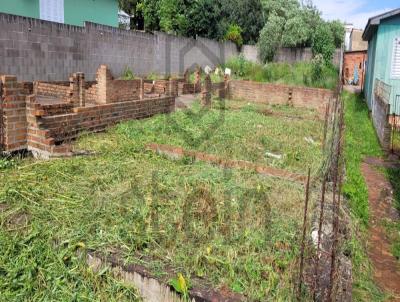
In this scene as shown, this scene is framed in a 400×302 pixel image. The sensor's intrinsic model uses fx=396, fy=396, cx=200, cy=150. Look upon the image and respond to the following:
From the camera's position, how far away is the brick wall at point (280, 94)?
559 inches

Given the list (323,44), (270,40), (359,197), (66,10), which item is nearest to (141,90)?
(359,197)

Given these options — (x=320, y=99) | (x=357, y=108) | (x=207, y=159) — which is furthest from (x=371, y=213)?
(x=357, y=108)

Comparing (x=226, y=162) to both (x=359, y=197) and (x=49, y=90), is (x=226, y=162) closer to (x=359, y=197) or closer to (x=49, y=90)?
(x=359, y=197)

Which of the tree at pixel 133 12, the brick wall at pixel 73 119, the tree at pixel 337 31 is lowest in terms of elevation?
the brick wall at pixel 73 119

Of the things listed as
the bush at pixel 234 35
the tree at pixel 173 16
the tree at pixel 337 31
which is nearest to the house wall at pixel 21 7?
the tree at pixel 173 16

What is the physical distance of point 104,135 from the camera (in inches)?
263

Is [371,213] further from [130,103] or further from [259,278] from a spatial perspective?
[130,103]

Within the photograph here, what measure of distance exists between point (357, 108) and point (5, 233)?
14.7m

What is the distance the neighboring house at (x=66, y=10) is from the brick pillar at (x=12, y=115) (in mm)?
10505

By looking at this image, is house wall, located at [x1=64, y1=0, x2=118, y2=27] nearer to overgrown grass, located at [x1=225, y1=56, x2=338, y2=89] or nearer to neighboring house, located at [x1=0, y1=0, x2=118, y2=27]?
neighboring house, located at [x1=0, y1=0, x2=118, y2=27]

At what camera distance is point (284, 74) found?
19.4 m

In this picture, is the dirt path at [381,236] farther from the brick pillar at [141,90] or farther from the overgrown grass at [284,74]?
the overgrown grass at [284,74]

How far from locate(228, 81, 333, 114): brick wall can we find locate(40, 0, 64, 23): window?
24.9 ft

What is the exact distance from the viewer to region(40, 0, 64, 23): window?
609 inches
